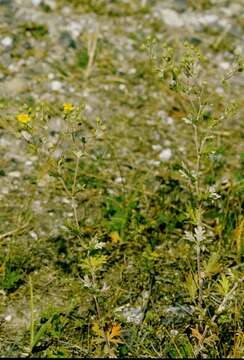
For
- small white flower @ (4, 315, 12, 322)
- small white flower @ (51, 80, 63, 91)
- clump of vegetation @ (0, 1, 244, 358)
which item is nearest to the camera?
clump of vegetation @ (0, 1, 244, 358)

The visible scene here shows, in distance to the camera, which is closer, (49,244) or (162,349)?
(162,349)

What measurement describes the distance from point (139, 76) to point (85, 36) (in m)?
0.72

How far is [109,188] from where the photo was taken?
4.81m

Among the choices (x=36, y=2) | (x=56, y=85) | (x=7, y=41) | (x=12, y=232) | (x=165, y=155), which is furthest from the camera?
(x=36, y=2)

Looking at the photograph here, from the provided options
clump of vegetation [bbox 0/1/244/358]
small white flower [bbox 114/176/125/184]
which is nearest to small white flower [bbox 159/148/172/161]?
clump of vegetation [bbox 0/1/244/358]

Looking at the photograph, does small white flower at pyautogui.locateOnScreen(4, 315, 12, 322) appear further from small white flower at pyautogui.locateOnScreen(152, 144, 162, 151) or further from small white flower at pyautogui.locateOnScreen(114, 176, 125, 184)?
small white flower at pyautogui.locateOnScreen(152, 144, 162, 151)

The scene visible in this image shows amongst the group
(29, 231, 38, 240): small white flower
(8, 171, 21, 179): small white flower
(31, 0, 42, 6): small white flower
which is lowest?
(29, 231, 38, 240): small white flower

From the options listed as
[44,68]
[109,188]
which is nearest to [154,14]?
[44,68]

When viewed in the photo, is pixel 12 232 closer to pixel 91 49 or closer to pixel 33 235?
pixel 33 235

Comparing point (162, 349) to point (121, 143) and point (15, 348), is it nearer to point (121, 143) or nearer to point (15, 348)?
point (15, 348)

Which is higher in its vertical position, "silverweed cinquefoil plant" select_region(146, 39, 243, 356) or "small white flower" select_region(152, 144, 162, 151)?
"silverweed cinquefoil plant" select_region(146, 39, 243, 356)

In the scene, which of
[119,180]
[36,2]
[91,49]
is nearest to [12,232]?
[119,180]

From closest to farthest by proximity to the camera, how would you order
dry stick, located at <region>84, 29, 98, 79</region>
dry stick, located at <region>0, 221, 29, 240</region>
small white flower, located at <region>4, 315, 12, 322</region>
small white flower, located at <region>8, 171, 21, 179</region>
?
small white flower, located at <region>4, 315, 12, 322</region> → dry stick, located at <region>0, 221, 29, 240</region> → small white flower, located at <region>8, 171, 21, 179</region> → dry stick, located at <region>84, 29, 98, 79</region>

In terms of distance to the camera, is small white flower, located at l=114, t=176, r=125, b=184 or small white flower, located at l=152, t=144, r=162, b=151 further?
small white flower, located at l=152, t=144, r=162, b=151
